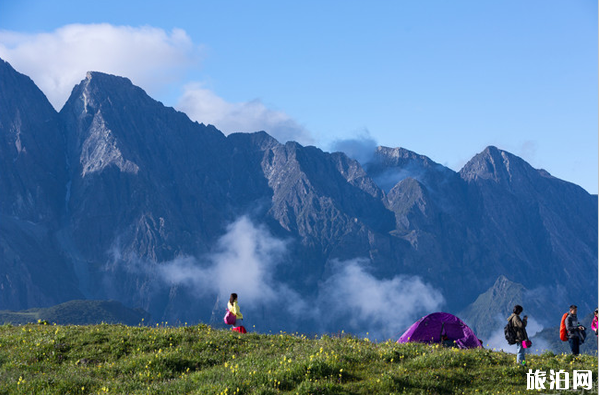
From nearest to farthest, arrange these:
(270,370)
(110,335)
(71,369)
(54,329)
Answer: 1. (270,370)
2. (71,369)
3. (110,335)
4. (54,329)

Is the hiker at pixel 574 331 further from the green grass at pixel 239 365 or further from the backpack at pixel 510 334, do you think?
the backpack at pixel 510 334

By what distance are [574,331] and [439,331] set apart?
891cm

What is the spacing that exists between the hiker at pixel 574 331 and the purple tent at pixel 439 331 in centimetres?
672

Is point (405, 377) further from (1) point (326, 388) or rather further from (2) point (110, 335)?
(2) point (110, 335)

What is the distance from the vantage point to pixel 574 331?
27.1 m

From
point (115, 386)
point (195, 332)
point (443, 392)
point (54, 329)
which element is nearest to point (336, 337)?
point (195, 332)

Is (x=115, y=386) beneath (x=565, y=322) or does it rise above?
beneath

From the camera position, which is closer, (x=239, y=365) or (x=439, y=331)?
(x=239, y=365)

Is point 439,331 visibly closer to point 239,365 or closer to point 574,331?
point 574,331

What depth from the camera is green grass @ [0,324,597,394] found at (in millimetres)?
18156

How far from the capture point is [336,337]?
2517 centimetres

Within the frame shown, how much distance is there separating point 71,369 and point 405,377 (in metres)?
10.7

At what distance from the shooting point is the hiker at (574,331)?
88.4 feet

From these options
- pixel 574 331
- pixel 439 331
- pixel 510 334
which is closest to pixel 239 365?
pixel 510 334
